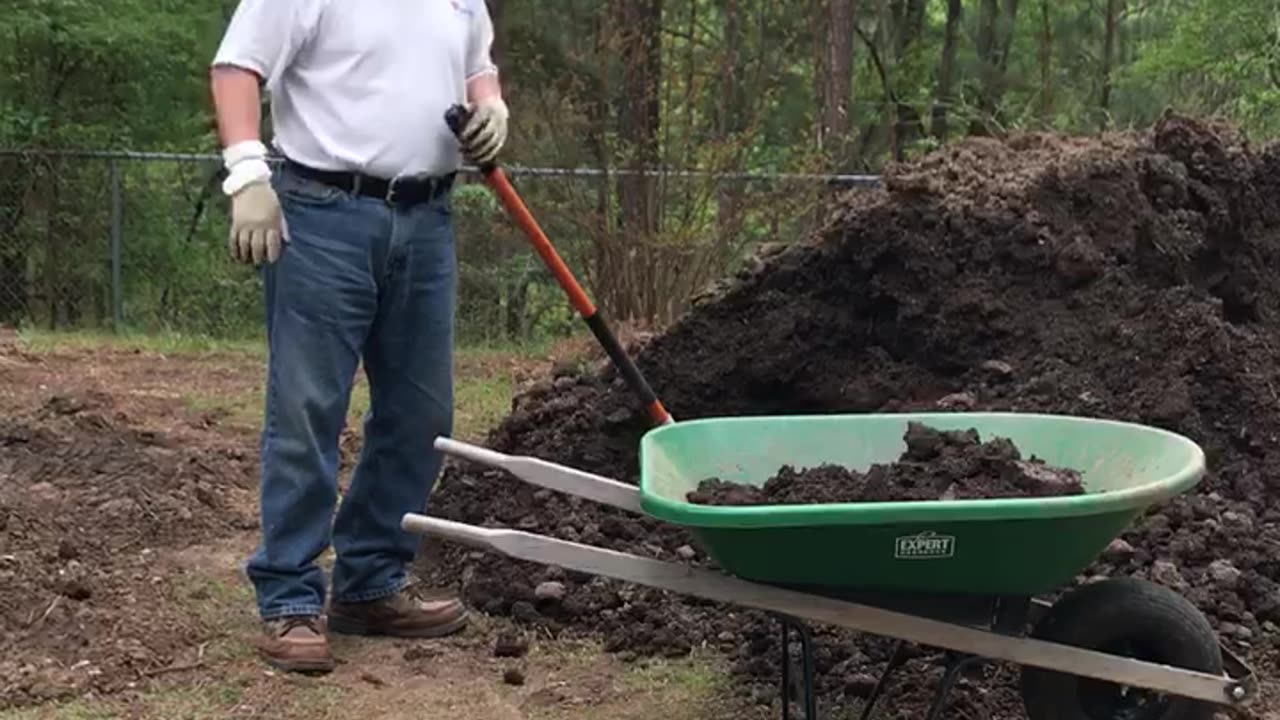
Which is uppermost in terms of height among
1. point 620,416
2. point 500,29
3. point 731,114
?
point 500,29

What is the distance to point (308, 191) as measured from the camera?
348 cm

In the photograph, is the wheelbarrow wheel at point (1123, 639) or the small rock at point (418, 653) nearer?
the wheelbarrow wheel at point (1123, 639)

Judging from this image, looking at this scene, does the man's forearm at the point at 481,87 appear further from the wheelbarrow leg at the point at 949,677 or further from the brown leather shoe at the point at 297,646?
the wheelbarrow leg at the point at 949,677

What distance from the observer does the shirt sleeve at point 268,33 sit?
338 cm

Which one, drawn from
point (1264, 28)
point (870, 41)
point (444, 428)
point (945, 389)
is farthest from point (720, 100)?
point (870, 41)

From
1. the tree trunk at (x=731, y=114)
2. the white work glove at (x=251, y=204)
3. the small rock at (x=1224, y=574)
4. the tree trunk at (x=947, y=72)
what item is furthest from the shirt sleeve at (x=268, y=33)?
the tree trunk at (x=947, y=72)

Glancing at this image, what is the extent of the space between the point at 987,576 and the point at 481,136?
64.2 inches

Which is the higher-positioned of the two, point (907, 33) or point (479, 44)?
point (907, 33)

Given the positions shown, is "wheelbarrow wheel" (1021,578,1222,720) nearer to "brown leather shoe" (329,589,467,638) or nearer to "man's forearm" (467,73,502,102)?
"brown leather shoe" (329,589,467,638)

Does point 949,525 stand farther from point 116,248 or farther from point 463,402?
point 116,248

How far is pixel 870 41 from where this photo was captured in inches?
855

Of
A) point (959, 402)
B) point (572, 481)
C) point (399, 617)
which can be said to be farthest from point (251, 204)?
point (959, 402)

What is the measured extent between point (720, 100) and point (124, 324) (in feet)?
16.2

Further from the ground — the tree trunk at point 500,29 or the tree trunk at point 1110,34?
the tree trunk at point 1110,34
